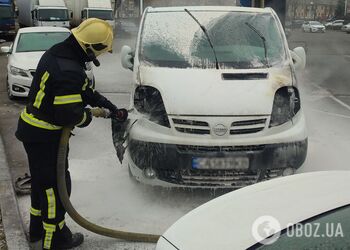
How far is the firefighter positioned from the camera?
11.4 ft

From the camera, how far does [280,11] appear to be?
596 inches

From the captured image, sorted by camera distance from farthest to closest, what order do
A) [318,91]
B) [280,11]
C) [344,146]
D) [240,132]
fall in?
[280,11]
[318,91]
[344,146]
[240,132]

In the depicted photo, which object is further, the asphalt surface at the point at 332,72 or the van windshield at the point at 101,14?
the van windshield at the point at 101,14

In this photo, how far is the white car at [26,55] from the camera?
973cm

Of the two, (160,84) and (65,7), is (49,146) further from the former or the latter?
(65,7)

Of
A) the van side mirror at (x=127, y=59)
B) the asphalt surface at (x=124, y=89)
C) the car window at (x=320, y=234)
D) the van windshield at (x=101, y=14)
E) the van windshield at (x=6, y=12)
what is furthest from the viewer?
the van windshield at (x=101, y=14)

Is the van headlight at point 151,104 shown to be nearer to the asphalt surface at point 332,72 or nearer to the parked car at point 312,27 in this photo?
the asphalt surface at point 332,72

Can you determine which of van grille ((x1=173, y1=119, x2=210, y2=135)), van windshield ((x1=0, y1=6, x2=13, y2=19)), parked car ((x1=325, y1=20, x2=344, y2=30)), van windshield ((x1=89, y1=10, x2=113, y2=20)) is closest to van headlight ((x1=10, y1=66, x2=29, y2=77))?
van grille ((x1=173, y1=119, x2=210, y2=135))

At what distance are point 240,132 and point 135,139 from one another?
0.96m

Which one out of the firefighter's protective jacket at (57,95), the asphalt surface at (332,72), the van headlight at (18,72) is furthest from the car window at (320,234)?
the asphalt surface at (332,72)

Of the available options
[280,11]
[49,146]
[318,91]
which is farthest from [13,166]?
[280,11]

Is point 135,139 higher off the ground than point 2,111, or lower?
higher

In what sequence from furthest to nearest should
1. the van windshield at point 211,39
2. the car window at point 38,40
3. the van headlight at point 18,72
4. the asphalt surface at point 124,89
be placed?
the car window at point 38,40, the van headlight at point 18,72, the asphalt surface at point 124,89, the van windshield at point 211,39

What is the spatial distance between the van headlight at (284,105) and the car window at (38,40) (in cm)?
720
